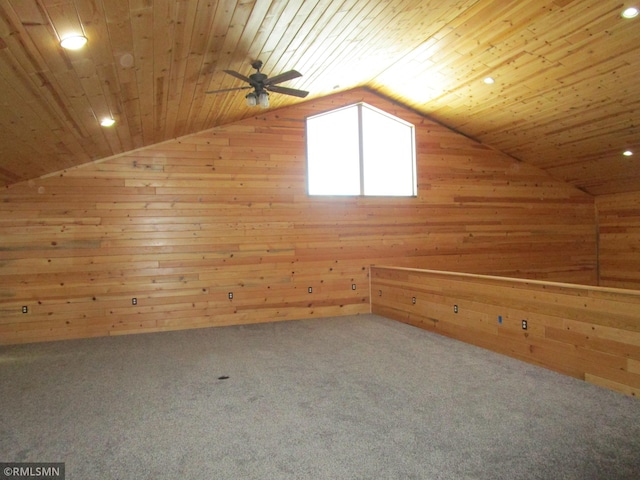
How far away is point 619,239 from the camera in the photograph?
25.8 feet

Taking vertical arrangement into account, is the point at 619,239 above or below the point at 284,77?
below

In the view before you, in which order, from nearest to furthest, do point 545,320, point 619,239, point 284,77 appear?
1. point 545,320
2. point 284,77
3. point 619,239

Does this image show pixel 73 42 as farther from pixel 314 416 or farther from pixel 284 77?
pixel 314 416

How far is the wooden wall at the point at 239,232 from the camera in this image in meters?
5.43

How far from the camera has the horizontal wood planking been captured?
10.0ft

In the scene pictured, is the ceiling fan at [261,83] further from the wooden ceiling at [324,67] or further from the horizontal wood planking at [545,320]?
the horizontal wood planking at [545,320]

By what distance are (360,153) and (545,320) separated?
415 centimetres

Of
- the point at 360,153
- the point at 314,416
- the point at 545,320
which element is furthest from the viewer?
the point at 360,153

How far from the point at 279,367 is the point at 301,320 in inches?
92.7

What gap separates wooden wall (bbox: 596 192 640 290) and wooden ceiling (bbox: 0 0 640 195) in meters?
0.60

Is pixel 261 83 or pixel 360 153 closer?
pixel 261 83

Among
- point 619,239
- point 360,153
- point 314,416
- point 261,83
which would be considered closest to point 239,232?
point 360,153

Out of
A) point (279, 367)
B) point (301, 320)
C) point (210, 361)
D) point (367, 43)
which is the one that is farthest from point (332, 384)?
point (367, 43)

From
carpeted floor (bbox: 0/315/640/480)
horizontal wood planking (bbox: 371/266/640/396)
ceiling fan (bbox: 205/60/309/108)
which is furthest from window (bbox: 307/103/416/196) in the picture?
carpeted floor (bbox: 0/315/640/480)
